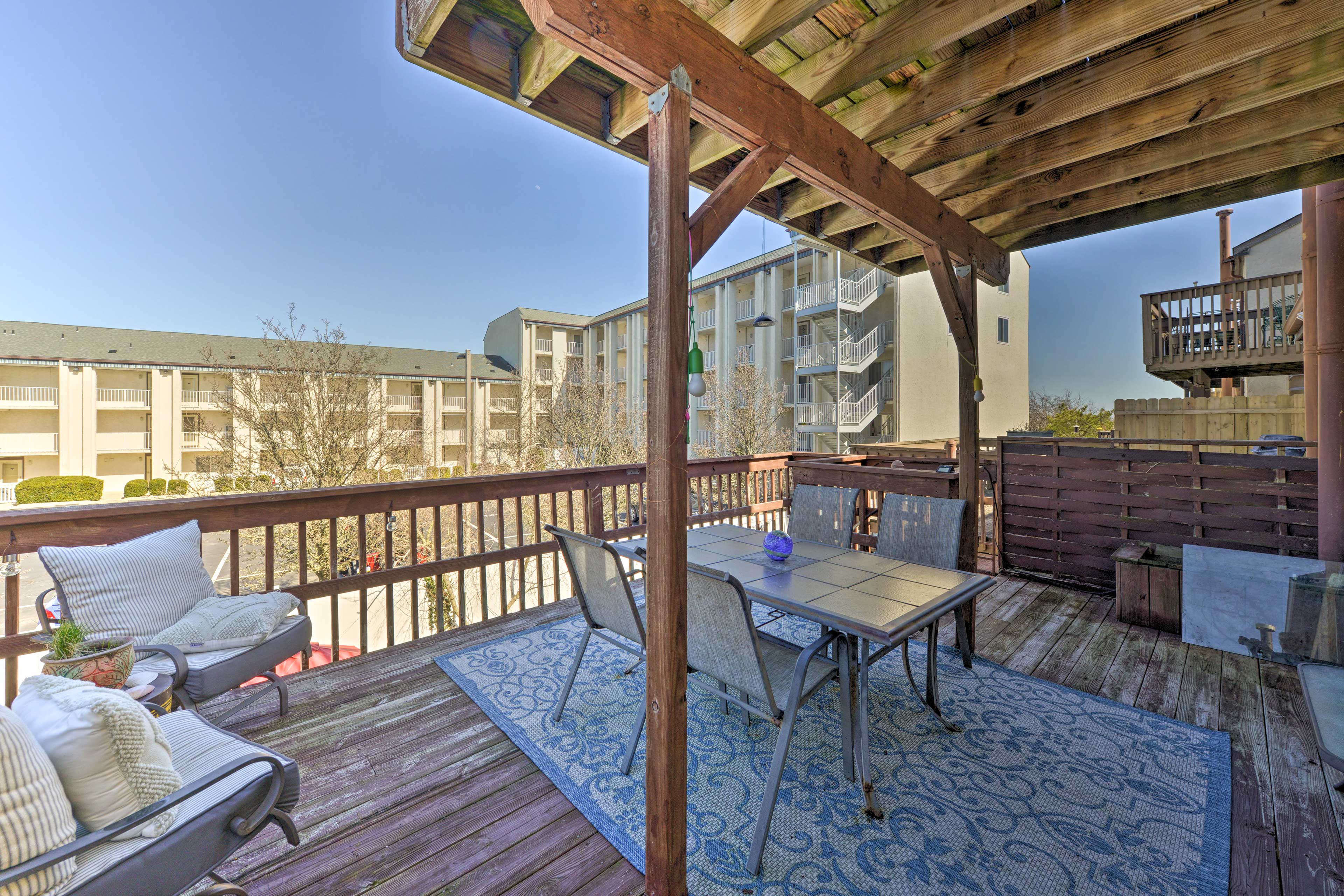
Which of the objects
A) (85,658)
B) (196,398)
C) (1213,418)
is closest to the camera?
(85,658)

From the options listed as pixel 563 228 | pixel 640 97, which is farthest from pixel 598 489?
pixel 563 228

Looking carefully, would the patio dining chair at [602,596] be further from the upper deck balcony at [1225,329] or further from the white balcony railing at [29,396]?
the white balcony railing at [29,396]

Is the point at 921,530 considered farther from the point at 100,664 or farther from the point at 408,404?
the point at 408,404

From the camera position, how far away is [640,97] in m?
1.98

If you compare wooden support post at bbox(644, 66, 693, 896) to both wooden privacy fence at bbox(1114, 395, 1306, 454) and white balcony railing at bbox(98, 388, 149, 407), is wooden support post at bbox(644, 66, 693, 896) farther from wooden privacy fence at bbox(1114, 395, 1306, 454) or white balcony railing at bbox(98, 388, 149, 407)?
white balcony railing at bbox(98, 388, 149, 407)

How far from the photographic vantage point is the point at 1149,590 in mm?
3305

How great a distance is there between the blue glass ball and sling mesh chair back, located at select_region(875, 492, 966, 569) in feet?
2.22

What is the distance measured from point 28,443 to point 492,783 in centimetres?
1970

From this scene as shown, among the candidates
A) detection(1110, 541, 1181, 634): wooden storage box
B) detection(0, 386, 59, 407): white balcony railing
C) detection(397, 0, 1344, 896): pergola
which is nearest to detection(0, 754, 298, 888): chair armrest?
detection(397, 0, 1344, 896): pergola

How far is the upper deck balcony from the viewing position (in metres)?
6.08

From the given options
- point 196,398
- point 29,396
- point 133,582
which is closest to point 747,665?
point 133,582

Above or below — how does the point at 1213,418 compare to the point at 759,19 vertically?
below

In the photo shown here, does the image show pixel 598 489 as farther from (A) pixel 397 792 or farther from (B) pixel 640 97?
(B) pixel 640 97

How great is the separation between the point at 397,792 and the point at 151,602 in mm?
1348
